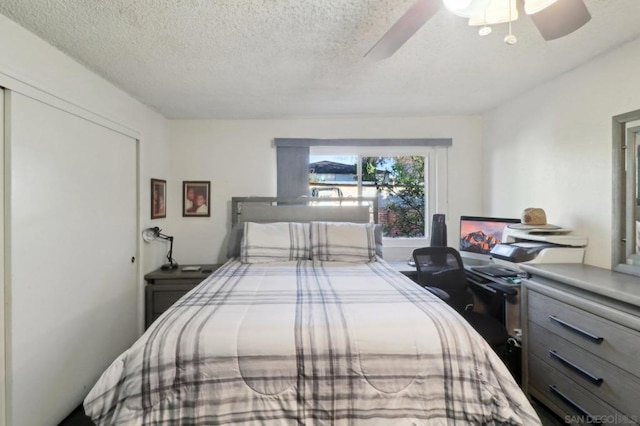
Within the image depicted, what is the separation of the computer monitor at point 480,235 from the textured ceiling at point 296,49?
112cm

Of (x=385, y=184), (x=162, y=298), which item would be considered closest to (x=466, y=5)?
(x=385, y=184)

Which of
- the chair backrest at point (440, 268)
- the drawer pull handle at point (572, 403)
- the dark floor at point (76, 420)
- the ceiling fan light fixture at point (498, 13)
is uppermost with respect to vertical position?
the ceiling fan light fixture at point (498, 13)

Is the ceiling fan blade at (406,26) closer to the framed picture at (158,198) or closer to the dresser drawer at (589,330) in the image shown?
the dresser drawer at (589,330)

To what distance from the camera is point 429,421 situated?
1118 millimetres

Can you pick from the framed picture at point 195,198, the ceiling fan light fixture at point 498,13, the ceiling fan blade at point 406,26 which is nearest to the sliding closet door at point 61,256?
the framed picture at point 195,198

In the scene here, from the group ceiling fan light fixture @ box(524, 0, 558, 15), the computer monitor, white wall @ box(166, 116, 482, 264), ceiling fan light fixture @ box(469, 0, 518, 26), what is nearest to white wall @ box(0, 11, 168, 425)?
white wall @ box(166, 116, 482, 264)

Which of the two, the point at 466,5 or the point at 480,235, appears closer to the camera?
the point at 466,5

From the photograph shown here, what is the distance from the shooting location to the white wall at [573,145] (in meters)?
1.75

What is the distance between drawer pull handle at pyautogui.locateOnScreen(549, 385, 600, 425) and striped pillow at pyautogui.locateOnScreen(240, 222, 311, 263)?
180cm

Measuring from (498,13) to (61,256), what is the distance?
269 cm

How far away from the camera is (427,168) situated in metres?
3.23

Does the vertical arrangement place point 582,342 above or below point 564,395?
above

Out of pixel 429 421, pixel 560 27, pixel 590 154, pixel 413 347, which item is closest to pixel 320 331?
pixel 413 347

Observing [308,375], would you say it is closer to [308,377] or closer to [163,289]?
[308,377]
